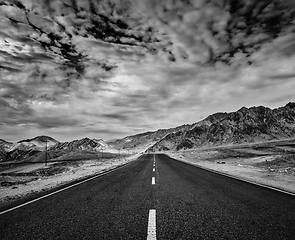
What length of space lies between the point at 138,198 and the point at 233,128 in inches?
5281

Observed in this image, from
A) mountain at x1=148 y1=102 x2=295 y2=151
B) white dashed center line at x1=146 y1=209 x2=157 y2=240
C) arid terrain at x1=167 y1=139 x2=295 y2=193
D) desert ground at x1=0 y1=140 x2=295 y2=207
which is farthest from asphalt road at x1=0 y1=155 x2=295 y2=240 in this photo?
mountain at x1=148 y1=102 x2=295 y2=151

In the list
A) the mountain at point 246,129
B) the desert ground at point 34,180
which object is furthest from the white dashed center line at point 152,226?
the mountain at point 246,129

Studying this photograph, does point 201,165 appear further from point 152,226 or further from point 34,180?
point 152,226

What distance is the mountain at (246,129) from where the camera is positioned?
399 feet

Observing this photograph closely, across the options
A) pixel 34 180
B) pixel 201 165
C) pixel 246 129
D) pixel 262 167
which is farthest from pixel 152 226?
pixel 246 129

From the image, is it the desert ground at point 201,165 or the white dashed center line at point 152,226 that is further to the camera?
the desert ground at point 201,165

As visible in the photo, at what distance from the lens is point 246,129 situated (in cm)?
12581

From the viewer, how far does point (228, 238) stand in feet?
11.0

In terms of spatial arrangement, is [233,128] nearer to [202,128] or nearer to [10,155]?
[202,128]

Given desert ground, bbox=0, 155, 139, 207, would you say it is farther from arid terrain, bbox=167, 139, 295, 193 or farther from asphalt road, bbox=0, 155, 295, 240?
arid terrain, bbox=167, 139, 295, 193

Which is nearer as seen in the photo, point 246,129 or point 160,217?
point 160,217

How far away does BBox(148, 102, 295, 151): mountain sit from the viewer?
399 ft

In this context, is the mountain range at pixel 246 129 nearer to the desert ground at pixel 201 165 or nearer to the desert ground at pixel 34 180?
the desert ground at pixel 201 165

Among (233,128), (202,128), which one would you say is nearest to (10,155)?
(202,128)
